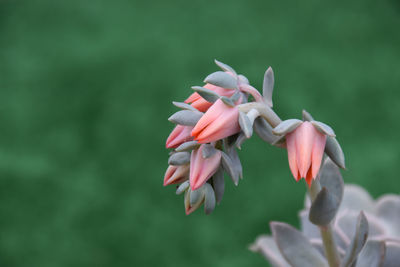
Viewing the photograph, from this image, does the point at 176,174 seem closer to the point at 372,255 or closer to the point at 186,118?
the point at 186,118

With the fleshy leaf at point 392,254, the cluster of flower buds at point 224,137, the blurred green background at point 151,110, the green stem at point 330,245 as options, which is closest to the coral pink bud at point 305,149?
the cluster of flower buds at point 224,137

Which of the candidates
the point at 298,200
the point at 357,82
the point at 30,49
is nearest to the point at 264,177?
the point at 298,200

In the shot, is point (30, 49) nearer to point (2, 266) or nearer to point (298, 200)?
point (2, 266)

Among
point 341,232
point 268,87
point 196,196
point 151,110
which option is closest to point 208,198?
point 196,196

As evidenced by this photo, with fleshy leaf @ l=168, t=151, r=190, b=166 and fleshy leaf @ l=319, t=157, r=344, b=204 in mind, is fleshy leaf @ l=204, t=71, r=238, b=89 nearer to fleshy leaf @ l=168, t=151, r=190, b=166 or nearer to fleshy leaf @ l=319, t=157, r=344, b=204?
fleshy leaf @ l=168, t=151, r=190, b=166

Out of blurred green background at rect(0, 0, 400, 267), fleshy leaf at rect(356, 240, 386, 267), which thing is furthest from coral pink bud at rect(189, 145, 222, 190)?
blurred green background at rect(0, 0, 400, 267)

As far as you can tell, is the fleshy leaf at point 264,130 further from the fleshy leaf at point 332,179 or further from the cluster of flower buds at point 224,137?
the fleshy leaf at point 332,179
